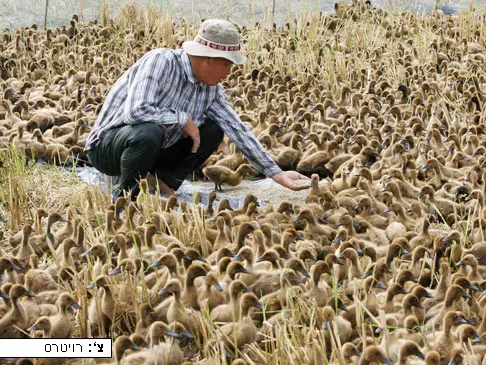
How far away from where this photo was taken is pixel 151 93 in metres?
6.67

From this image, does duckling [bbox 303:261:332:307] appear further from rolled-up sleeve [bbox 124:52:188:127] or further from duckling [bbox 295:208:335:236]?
rolled-up sleeve [bbox 124:52:188:127]

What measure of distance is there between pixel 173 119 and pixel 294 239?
48.8 inches

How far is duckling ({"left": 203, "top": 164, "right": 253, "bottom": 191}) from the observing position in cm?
767

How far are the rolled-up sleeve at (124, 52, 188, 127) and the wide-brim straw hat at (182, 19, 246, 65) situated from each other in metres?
0.27

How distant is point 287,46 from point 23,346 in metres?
7.62

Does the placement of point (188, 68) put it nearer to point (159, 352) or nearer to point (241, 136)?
point (241, 136)

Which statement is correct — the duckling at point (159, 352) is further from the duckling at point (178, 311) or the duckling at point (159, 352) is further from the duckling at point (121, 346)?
the duckling at point (178, 311)

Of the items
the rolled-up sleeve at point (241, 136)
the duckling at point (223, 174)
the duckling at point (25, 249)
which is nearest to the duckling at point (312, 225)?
the rolled-up sleeve at point (241, 136)

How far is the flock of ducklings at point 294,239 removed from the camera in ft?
16.0

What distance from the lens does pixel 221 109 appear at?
7.12 meters

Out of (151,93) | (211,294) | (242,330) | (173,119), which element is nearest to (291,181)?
(173,119)

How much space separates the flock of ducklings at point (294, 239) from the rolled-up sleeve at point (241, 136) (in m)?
0.30

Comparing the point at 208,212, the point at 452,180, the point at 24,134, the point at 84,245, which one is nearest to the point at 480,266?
the point at 452,180

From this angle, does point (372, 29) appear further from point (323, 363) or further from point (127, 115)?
point (323, 363)
